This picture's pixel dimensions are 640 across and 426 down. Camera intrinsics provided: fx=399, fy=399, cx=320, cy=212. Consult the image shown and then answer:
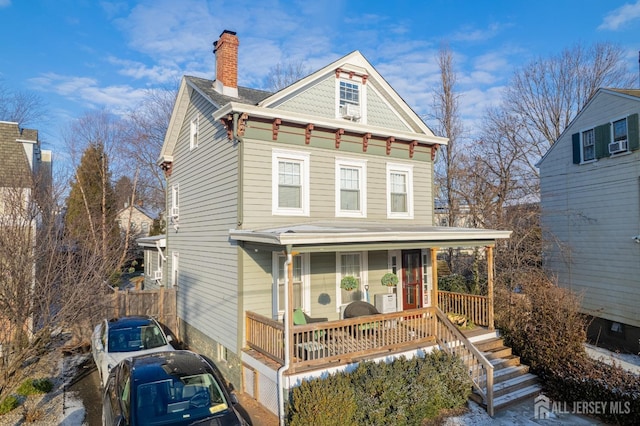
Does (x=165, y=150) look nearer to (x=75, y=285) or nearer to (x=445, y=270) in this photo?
(x=75, y=285)

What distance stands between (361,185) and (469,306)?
16.8 feet

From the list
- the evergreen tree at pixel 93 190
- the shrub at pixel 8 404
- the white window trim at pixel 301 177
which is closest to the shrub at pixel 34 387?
the shrub at pixel 8 404

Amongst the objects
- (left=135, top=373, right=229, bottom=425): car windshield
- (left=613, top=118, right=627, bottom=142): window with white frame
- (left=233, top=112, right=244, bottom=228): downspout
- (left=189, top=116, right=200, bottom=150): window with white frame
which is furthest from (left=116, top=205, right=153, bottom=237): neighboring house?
(left=613, top=118, right=627, bottom=142): window with white frame

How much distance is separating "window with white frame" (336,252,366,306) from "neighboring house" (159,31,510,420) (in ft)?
0.13

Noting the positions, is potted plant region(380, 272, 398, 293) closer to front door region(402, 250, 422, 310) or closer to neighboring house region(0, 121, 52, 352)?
front door region(402, 250, 422, 310)

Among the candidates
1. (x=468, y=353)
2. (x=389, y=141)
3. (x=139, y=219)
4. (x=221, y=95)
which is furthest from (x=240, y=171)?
(x=139, y=219)

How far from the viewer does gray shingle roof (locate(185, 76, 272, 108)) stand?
11.3 m

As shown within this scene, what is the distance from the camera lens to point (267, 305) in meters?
10.1

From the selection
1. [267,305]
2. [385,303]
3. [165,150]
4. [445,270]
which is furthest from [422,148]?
[445,270]

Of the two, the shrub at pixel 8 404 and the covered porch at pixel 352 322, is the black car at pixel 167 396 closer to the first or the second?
the covered porch at pixel 352 322

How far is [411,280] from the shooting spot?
43.6 feet

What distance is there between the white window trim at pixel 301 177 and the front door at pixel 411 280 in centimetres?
432

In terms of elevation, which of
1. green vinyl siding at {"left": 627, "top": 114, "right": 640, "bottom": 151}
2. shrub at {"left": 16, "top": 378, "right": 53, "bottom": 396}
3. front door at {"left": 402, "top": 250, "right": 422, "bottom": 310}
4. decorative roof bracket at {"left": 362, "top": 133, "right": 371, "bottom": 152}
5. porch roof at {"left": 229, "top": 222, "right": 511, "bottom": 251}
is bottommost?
shrub at {"left": 16, "top": 378, "right": 53, "bottom": 396}

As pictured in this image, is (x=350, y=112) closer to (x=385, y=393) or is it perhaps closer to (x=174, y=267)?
(x=385, y=393)
